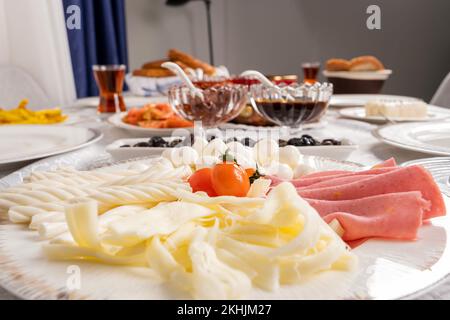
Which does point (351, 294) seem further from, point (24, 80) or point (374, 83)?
point (374, 83)

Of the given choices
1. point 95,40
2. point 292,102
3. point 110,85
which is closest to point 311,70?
point 110,85

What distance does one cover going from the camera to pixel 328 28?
4602mm

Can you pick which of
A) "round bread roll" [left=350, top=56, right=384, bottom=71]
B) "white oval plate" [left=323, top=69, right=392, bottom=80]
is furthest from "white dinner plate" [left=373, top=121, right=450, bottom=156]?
"round bread roll" [left=350, top=56, right=384, bottom=71]

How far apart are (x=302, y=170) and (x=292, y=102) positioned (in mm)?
458

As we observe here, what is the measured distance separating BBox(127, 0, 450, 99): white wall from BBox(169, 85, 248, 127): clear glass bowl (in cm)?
348

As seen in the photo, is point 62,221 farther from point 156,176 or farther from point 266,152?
point 266,152

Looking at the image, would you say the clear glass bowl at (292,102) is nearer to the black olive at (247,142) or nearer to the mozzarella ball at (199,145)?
the black olive at (247,142)

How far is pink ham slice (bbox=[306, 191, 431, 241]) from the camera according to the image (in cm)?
47

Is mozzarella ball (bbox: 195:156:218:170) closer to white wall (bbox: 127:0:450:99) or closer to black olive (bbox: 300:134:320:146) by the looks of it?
black olive (bbox: 300:134:320:146)

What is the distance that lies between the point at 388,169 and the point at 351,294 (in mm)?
305

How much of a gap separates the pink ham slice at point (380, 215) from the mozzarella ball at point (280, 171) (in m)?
0.17

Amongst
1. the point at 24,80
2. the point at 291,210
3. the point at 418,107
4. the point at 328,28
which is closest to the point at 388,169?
the point at 291,210

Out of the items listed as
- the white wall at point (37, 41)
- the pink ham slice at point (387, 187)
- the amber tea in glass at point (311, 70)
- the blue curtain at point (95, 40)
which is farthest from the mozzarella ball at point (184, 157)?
the blue curtain at point (95, 40)

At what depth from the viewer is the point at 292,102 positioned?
1163 mm
